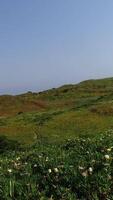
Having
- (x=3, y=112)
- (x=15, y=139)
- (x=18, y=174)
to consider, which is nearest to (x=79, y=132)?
(x=15, y=139)

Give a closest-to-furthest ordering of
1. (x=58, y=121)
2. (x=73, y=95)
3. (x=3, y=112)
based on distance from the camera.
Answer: (x=58, y=121) < (x=3, y=112) < (x=73, y=95)

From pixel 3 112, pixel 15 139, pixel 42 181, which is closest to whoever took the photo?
pixel 42 181

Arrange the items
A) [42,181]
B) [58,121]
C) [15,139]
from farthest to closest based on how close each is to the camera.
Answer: [58,121] < [15,139] < [42,181]

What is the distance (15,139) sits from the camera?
119 feet

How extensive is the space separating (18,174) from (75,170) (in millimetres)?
1760

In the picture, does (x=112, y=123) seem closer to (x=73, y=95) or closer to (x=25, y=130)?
(x=25, y=130)

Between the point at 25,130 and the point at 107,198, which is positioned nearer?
the point at 107,198

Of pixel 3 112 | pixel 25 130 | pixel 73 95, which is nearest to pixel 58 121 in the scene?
pixel 25 130

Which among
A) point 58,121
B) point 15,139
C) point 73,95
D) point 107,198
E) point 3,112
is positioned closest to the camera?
point 107,198

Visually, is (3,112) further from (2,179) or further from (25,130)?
(2,179)

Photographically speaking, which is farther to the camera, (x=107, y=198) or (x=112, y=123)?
(x=112, y=123)

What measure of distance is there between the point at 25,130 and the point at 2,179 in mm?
28495

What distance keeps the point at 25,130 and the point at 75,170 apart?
94.5ft

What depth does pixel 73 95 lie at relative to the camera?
87688mm
